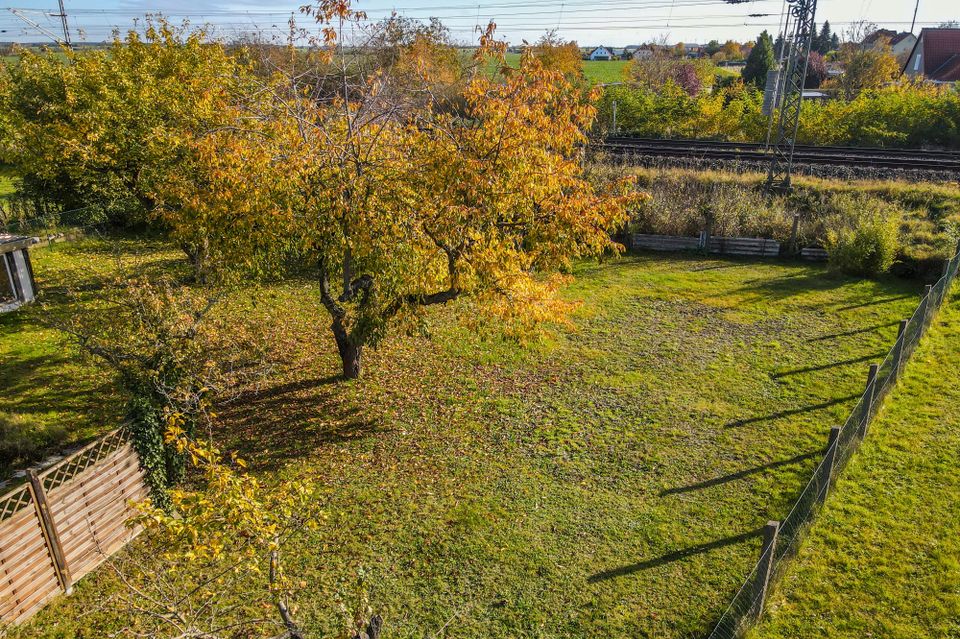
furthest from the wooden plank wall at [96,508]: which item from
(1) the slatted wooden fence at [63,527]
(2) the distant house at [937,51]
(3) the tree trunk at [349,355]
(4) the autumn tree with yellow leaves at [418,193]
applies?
(2) the distant house at [937,51]

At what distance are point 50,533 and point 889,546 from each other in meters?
11.2

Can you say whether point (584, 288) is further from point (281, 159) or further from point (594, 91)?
point (281, 159)

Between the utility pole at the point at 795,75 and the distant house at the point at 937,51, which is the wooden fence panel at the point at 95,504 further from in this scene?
the distant house at the point at 937,51

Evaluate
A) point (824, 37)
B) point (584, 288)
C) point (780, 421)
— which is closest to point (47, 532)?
point (780, 421)

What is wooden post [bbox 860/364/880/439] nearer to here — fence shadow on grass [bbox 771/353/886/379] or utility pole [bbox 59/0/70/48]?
fence shadow on grass [bbox 771/353/886/379]

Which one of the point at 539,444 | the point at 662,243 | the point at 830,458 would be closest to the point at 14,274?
the point at 539,444

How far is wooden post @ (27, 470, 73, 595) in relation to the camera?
7355mm

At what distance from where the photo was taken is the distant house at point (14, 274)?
16.1m

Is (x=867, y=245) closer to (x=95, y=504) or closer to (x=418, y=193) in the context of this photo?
(x=418, y=193)

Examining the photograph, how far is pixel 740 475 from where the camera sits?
10164 millimetres

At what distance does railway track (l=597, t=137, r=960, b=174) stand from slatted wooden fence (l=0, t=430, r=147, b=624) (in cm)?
2613

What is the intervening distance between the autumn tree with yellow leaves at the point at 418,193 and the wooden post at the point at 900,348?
20.2ft

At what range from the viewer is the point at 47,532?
755 cm

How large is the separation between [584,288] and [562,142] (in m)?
8.73
